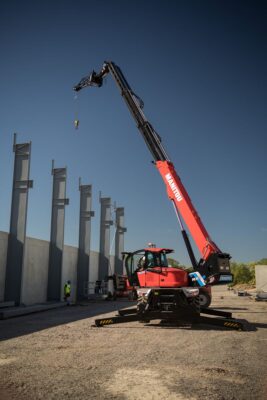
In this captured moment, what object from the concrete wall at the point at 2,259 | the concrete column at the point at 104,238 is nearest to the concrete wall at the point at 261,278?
the concrete column at the point at 104,238

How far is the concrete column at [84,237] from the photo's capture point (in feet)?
80.6

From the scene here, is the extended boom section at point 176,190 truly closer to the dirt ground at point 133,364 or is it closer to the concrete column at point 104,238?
the dirt ground at point 133,364

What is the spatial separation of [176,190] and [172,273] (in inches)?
121

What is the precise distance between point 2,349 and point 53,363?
176 centimetres

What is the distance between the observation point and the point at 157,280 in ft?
35.9

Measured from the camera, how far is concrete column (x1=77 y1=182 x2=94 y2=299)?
80.6 ft

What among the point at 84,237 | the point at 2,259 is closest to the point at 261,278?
the point at 84,237

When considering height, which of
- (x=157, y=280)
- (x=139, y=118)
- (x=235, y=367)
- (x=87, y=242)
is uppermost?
(x=139, y=118)

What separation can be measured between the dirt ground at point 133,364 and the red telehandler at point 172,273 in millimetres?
779

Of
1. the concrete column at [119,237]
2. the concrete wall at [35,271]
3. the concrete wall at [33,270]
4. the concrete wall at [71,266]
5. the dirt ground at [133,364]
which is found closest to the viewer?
the dirt ground at [133,364]

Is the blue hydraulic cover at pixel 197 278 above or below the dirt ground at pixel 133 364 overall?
above

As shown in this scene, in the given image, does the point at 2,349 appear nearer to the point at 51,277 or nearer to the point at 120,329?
the point at 120,329

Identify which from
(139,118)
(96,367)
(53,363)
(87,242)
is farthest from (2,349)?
(87,242)

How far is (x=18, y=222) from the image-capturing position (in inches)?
683
